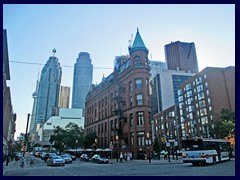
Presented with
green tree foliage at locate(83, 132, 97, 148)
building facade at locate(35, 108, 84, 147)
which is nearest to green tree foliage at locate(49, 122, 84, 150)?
green tree foliage at locate(83, 132, 97, 148)

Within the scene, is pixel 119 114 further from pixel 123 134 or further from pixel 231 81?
pixel 231 81

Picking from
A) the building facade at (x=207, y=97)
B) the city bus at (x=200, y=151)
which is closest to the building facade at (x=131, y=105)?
the city bus at (x=200, y=151)

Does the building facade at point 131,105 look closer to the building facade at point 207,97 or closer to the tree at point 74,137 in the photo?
the tree at point 74,137

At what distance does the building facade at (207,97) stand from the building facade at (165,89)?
140ft

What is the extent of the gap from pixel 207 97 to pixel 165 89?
54.5 metres

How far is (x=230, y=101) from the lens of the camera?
7750 centimetres

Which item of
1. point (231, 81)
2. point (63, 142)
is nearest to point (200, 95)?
point (231, 81)

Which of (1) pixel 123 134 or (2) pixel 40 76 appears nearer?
(1) pixel 123 134

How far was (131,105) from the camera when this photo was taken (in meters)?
A: 48.5

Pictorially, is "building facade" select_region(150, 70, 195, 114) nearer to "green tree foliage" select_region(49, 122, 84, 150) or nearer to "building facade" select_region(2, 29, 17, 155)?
"green tree foliage" select_region(49, 122, 84, 150)

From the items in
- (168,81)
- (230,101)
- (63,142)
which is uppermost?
(168,81)

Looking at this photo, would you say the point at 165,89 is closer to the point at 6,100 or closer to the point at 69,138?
the point at 69,138

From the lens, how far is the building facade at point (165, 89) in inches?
5167
